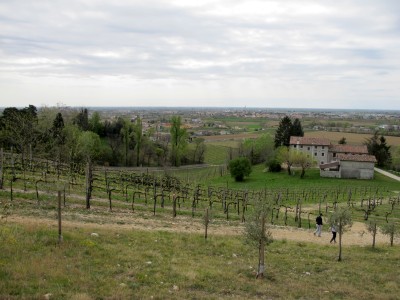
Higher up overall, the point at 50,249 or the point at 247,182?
the point at 50,249

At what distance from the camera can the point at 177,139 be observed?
92500mm

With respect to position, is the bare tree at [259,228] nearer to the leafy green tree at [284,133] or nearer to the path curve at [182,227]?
the path curve at [182,227]

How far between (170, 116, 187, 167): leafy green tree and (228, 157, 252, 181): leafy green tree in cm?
1925

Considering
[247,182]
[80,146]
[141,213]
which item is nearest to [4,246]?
[141,213]

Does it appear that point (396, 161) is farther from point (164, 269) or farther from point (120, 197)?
point (164, 269)

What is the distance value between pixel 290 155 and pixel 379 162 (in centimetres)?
2920

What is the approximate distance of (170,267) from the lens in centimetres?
1527

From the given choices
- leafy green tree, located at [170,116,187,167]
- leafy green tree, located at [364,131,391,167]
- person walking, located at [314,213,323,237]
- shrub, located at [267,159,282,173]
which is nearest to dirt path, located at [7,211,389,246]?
person walking, located at [314,213,323,237]

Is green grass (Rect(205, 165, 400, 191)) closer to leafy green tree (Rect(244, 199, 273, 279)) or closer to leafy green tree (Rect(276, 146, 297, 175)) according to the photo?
leafy green tree (Rect(276, 146, 297, 175))

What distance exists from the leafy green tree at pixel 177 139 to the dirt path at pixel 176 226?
61496mm

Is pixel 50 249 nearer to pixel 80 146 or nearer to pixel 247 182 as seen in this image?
pixel 80 146

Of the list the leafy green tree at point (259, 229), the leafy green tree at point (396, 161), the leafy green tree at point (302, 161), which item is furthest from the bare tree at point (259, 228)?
the leafy green tree at point (396, 161)

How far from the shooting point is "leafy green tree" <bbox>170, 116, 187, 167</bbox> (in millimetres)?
90681

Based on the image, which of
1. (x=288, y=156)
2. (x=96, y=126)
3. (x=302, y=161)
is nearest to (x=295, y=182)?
(x=302, y=161)
